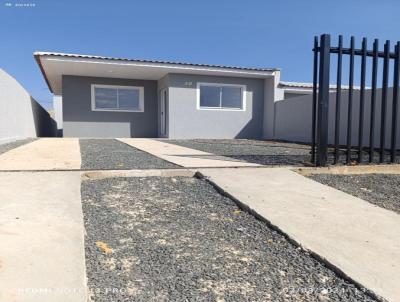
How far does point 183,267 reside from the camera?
2.40m

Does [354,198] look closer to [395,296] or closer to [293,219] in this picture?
[293,219]

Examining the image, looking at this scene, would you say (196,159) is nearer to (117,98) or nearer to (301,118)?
(301,118)

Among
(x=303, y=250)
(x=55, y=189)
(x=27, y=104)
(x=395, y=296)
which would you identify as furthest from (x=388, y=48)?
(x=27, y=104)

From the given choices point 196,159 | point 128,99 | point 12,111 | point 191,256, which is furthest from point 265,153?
point 128,99

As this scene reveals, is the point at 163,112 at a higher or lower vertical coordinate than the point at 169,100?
lower

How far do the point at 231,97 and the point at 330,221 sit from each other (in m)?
13.2

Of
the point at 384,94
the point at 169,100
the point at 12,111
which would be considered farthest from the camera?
the point at 169,100

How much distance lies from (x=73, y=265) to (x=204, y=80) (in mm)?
13809

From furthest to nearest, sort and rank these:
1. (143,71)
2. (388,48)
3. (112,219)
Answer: (143,71) < (388,48) < (112,219)

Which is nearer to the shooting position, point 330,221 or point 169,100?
point 330,221

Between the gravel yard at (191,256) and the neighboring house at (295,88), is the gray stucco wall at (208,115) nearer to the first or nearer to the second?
the neighboring house at (295,88)

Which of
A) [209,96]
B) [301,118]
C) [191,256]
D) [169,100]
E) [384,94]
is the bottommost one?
[191,256]

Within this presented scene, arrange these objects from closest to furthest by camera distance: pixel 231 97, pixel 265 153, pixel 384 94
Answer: pixel 384 94 < pixel 265 153 < pixel 231 97

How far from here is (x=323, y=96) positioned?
5.90 metres
